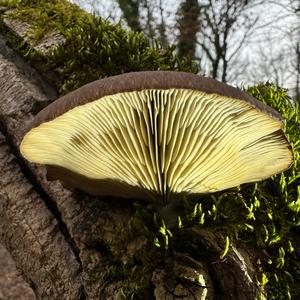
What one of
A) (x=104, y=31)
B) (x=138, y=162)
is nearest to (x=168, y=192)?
(x=138, y=162)

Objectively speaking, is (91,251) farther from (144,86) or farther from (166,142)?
(144,86)

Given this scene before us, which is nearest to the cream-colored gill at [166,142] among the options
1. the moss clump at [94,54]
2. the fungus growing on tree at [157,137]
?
the fungus growing on tree at [157,137]

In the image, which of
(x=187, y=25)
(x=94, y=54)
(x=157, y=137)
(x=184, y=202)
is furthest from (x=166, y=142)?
(x=187, y=25)

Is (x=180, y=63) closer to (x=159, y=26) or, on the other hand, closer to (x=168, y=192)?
(x=168, y=192)

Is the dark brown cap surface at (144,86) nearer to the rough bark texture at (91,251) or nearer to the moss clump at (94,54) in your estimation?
the rough bark texture at (91,251)

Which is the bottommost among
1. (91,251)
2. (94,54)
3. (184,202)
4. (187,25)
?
(187,25)

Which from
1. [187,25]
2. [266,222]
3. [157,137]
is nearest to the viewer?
[157,137]
